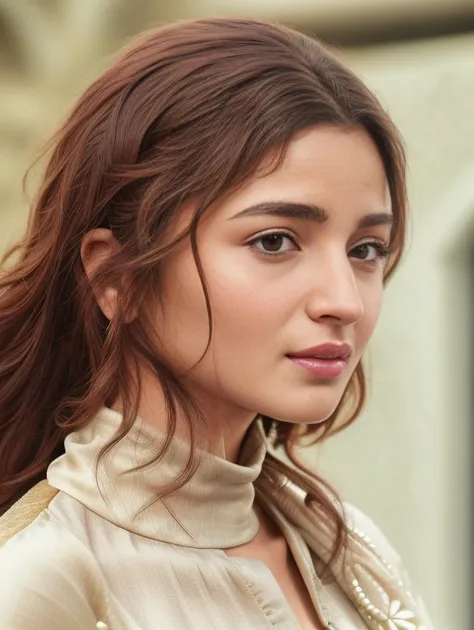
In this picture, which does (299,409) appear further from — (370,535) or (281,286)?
(370,535)

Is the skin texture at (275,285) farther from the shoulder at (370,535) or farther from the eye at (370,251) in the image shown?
the shoulder at (370,535)

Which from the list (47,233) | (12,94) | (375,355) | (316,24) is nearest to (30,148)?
(12,94)

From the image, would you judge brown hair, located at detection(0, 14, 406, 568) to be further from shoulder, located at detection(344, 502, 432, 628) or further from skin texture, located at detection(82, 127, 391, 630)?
shoulder, located at detection(344, 502, 432, 628)

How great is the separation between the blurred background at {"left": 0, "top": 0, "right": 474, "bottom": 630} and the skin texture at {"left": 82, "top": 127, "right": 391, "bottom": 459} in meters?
2.15

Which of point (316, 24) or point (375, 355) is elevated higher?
point (316, 24)

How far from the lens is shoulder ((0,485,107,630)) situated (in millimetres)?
1381

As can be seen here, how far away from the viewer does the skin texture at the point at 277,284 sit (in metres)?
1.50

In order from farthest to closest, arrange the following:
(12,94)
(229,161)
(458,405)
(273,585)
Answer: (12,94)
(458,405)
(273,585)
(229,161)

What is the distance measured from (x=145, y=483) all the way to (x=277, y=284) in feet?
0.98

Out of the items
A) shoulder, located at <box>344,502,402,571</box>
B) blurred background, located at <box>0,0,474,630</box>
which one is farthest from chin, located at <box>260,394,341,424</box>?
blurred background, located at <box>0,0,474,630</box>

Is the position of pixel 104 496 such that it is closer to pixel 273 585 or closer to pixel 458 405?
pixel 273 585

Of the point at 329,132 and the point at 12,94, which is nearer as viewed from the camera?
the point at 329,132

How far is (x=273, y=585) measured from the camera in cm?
162

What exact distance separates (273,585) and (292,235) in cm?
46
